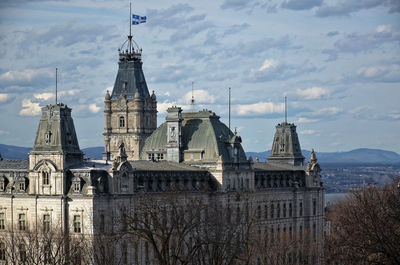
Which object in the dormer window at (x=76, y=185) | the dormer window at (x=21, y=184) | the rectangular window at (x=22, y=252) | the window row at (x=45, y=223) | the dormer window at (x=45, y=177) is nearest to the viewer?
the rectangular window at (x=22, y=252)

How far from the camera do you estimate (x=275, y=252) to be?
17862cm

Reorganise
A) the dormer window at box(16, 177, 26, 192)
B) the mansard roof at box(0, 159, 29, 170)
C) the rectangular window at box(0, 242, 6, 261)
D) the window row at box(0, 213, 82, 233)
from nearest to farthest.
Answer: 1. the window row at box(0, 213, 82, 233)
2. the rectangular window at box(0, 242, 6, 261)
3. the dormer window at box(16, 177, 26, 192)
4. the mansard roof at box(0, 159, 29, 170)

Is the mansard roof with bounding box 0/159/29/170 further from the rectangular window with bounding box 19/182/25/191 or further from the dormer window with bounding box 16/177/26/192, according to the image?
the rectangular window with bounding box 19/182/25/191

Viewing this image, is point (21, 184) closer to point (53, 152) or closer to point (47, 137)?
point (53, 152)

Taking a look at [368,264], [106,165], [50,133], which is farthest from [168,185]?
A: [368,264]

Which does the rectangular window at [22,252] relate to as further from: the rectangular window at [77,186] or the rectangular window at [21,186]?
the rectangular window at [21,186]

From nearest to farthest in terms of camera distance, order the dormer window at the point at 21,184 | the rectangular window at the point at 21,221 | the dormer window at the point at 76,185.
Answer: the dormer window at the point at 76,185 → the rectangular window at the point at 21,221 → the dormer window at the point at 21,184

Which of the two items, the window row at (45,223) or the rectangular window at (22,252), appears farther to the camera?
the window row at (45,223)

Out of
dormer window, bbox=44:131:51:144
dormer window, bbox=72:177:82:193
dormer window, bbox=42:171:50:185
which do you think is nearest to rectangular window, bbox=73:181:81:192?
dormer window, bbox=72:177:82:193

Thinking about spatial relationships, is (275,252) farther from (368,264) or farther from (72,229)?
(368,264)

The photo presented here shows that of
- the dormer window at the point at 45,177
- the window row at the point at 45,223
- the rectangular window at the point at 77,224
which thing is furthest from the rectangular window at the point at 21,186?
the rectangular window at the point at 77,224

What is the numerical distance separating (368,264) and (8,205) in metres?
62.6

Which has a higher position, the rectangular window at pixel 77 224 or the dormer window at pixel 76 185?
the dormer window at pixel 76 185

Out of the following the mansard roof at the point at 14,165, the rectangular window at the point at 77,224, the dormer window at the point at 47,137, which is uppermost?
the dormer window at the point at 47,137
